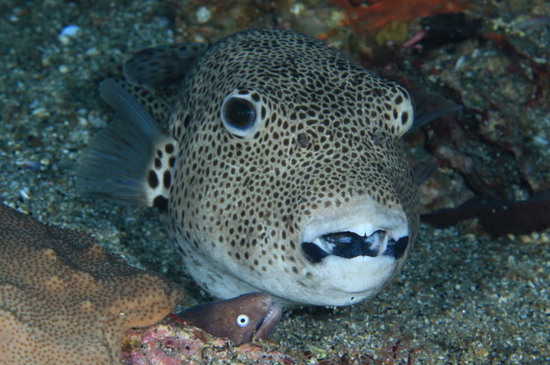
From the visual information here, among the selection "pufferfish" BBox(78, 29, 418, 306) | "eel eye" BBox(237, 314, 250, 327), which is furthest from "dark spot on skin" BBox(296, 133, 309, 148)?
"eel eye" BBox(237, 314, 250, 327)

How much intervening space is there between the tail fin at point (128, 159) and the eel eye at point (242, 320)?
1083mm

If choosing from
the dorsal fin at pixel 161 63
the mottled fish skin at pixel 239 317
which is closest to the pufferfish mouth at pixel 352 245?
the mottled fish skin at pixel 239 317

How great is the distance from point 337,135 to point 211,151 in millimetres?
737

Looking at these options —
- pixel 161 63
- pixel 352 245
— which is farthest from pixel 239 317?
pixel 161 63

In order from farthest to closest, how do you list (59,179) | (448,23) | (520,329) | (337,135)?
1. (448,23)
2. (59,179)
3. (520,329)
4. (337,135)

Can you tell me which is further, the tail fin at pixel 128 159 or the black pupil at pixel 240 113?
the tail fin at pixel 128 159

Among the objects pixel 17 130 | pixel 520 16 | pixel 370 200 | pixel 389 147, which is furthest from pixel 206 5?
pixel 370 200

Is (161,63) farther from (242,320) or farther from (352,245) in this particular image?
(352,245)

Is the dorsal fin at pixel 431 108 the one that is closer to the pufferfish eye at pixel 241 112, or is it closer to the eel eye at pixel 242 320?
the pufferfish eye at pixel 241 112

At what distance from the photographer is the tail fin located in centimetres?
346

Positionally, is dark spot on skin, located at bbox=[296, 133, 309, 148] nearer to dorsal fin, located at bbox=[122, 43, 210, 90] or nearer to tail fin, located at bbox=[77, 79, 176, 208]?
tail fin, located at bbox=[77, 79, 176, 208]

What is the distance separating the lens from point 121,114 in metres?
3.53

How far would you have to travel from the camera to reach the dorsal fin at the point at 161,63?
434cm

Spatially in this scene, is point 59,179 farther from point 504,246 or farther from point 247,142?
point 504,246
